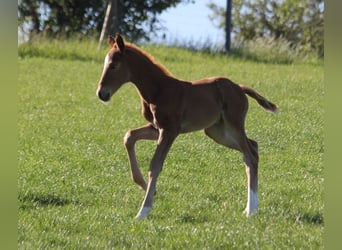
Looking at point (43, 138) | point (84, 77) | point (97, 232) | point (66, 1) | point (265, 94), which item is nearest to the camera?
point (97, 232)

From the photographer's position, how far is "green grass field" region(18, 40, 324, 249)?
5723mm

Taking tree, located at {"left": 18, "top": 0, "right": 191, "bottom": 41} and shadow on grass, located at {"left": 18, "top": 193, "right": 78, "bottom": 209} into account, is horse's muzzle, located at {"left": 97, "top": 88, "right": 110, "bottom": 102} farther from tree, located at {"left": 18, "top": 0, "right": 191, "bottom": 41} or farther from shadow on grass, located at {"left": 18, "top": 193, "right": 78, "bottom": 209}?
tree, located at {"left": 18, "top": 0, "right": 191, "bottom": 41}

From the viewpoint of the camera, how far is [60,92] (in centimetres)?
1727

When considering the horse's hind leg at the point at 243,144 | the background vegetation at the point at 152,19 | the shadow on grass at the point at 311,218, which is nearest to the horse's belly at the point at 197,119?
the horse's hind leg at the point at 243,144

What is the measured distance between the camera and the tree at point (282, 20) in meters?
44.5

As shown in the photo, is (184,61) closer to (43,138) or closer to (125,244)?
(43,138)

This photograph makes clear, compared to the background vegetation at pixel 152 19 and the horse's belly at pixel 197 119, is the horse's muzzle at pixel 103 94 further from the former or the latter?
the background vegetation at pixel 152 19

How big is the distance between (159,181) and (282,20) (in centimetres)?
3830

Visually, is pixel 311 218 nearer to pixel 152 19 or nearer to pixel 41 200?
pixel 41 200

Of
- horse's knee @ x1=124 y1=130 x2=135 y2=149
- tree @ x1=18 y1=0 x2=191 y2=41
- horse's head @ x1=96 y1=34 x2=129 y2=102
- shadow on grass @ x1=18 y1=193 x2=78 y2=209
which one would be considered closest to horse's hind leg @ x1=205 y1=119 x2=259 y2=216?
horse's knee @ x1=124 y1=130 x2=135 y2=149

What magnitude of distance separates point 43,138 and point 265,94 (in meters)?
6.75

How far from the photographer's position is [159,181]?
8.36m

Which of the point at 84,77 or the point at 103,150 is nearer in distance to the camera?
the point at 103,150
